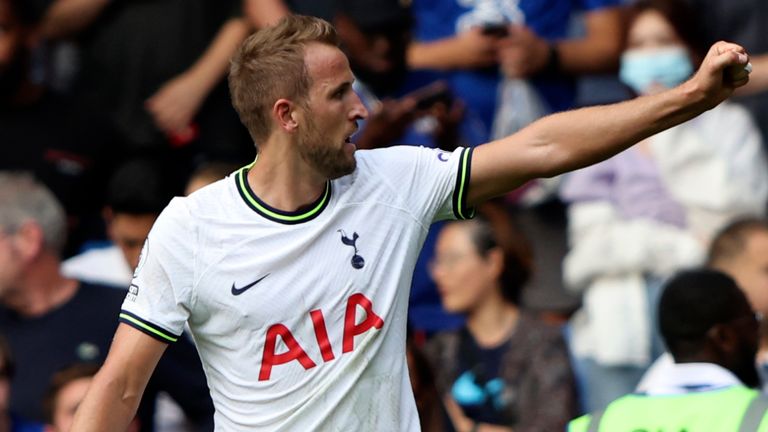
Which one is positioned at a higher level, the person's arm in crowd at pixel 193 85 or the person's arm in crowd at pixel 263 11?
the person's arm in crowd at pixel 263 11

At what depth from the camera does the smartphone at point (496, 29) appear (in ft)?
27.3

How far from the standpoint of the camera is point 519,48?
8227 millimetres

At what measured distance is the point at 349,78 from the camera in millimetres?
4820

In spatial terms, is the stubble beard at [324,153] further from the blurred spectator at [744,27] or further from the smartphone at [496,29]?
the blurred spectator at [744,27]

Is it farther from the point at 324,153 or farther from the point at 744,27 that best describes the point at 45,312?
the point at 744,27

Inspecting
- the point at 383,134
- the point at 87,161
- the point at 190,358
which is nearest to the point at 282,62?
the point at 190,358

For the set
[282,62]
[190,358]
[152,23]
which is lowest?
[190,358]

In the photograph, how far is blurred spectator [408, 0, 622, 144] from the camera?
8289 millimetres

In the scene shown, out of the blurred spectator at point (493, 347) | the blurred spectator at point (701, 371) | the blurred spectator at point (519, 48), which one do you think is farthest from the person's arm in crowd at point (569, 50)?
the blurred spectator at point (701, 371)

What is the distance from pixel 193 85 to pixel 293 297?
4.16 meters

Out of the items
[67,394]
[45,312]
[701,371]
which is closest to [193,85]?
[45,312]

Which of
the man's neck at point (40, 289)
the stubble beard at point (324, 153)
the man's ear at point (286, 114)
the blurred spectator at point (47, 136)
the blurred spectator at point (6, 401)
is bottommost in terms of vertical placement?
the blurred spectator at point (6, 401)

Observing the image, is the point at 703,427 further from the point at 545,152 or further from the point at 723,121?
the point at 723,121

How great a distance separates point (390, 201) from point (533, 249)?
140 inches
